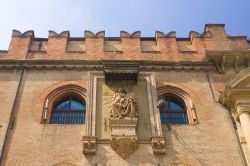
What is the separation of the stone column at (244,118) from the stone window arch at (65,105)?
486 centimetres

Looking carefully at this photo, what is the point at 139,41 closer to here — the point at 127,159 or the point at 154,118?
the point at 154,118

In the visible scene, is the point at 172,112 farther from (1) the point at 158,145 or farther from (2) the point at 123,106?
(1) the point at 158,145

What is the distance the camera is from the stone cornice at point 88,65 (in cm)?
1562

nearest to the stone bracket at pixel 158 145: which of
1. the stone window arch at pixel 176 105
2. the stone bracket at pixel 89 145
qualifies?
the stone window arch at pixel 176 105

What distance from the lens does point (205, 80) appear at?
15453mm

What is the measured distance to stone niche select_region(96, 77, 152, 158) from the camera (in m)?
12.9

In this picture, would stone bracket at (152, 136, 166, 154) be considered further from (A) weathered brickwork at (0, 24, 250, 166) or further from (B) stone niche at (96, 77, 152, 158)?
(B) stone niche at (96, 77, 152, 158)

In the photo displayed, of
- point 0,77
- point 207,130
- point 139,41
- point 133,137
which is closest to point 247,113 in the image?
point 207,130

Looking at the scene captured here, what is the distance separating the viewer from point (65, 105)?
14.8 m

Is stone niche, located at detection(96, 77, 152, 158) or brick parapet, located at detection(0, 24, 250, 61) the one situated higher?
brick parapet, located at detection(0, 24, 250, 61)

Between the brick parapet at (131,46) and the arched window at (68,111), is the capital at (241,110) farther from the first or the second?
the arched window at (68,111)

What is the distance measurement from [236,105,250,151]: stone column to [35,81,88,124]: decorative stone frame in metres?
4.83

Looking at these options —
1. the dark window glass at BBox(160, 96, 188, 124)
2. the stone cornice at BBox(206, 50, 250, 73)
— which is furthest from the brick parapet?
the dark window glass at BBox(160, 96, 188, 124)

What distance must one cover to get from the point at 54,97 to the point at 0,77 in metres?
2.10
